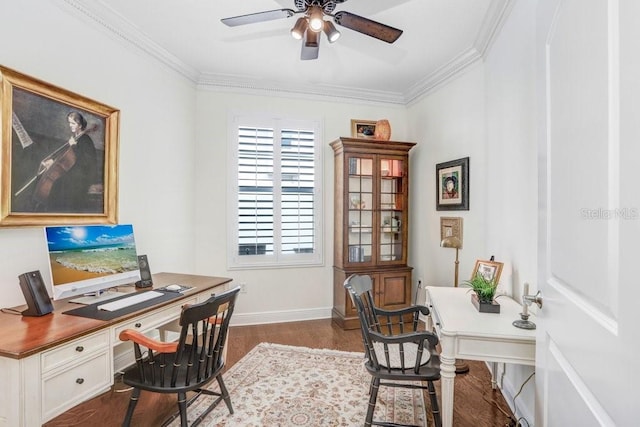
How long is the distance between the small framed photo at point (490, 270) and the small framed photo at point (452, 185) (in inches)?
33.9

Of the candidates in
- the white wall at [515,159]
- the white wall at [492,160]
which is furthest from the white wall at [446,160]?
the white wall at [515,159]

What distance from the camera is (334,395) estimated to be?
2410 millimetres

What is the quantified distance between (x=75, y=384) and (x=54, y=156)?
145cm

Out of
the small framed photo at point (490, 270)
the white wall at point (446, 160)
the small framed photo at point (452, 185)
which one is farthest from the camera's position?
the small framed photo at point (452, 185)

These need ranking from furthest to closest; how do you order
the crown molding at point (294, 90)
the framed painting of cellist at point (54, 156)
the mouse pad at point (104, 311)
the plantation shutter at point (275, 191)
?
the plantation shutter at point (275, 191)
the crown molding at point (294, 90)
the framed painting of cellist at point (54, 156)
the mouse pad at point (104, 311)

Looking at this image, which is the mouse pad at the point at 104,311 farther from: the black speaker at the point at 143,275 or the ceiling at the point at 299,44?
the ceiling at the point at 299,44

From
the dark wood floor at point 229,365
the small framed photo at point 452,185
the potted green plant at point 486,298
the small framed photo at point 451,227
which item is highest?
the small framed photo at point 452,185

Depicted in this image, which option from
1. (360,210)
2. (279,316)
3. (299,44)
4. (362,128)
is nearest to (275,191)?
(360,210)

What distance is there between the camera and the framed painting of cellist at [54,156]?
1.91 meters

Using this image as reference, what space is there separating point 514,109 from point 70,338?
9.50 ft

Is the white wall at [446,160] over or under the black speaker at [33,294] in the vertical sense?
over

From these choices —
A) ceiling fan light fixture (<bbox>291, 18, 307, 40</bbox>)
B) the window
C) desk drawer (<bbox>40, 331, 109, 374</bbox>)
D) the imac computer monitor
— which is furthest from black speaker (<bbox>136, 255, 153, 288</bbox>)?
ceiling fan light fixture (<bbox>291, 18, 307, 40</bbox>)
